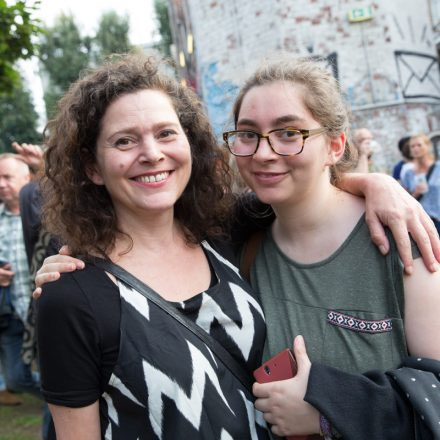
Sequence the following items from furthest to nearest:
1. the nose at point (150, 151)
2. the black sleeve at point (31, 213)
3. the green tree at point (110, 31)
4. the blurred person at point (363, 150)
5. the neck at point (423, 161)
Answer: the green tree at point (110, 31) → the neck at point (423, 161) → the blurred person at point (363, 150) → the black sleeve at point (31, 213) → the nose at point (150, 151)

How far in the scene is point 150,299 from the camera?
180 centimetres

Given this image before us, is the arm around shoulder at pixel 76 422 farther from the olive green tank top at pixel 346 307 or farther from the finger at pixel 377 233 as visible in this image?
the finger at pixel 377 233

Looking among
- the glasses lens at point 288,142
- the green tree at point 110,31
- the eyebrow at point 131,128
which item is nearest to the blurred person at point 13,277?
the eyebrow at point 131,128

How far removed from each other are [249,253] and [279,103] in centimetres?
65

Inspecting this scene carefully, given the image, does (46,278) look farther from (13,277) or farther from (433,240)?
(13,277)

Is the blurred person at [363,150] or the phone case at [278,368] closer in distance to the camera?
the phone case at [278,368]

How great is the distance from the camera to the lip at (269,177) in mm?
2021

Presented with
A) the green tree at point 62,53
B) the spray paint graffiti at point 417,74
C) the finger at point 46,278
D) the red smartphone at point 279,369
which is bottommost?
the red smartphone at point 279,369

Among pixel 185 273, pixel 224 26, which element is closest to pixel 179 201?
pixel 185 273

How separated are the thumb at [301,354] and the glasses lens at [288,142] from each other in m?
0.67

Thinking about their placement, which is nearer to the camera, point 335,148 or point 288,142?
point 288,142

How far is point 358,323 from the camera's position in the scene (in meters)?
1.87

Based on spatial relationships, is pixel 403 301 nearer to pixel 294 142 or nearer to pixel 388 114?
pixel 294 142

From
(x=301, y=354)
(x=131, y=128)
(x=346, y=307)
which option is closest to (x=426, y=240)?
(x=346, y=307)
